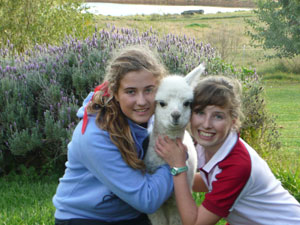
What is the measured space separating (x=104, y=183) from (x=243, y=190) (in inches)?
34.2

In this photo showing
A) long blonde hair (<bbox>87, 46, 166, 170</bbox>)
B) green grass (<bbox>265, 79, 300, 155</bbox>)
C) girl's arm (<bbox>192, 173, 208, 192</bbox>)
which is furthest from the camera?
green grass (<bbox>265, 79, 300, 155</bbox>)

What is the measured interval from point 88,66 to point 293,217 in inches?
145

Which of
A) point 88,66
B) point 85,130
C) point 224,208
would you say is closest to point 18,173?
point 88,66

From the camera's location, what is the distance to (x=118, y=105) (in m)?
2.84

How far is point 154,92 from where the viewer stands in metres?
2.67

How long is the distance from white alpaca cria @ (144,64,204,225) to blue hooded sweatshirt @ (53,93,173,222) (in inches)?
4.0

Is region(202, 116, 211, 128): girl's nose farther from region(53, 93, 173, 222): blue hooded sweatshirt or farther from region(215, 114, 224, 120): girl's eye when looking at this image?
region(53, 93, 173, 222): blue hooded sweatshirt

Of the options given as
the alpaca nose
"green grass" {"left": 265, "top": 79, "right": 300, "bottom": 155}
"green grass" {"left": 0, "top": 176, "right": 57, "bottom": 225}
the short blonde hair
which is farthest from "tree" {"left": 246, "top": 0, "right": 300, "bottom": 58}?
the alpaca nose

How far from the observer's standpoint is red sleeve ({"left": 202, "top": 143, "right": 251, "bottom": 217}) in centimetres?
252

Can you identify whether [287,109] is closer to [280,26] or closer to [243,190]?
[280,26]

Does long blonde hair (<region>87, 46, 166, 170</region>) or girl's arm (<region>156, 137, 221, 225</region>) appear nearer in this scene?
girl's arm (<region>156, 137, 221, 225</region>)

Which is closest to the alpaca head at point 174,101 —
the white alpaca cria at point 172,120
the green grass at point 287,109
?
the white alpaca cria at point 172,120

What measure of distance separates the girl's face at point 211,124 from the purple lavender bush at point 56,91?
2.58 metres

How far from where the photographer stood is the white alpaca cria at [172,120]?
253 cm
